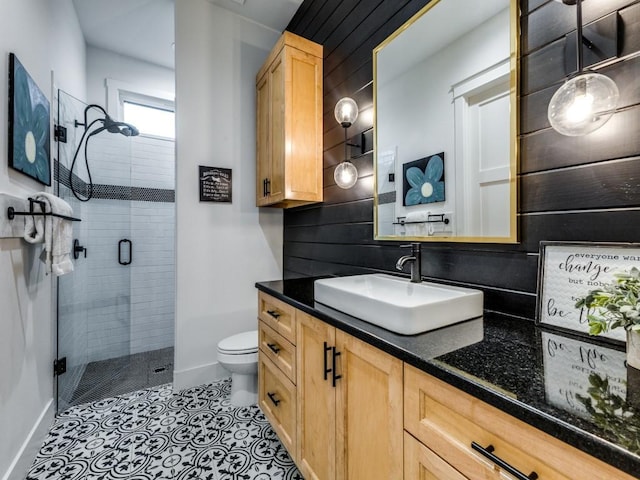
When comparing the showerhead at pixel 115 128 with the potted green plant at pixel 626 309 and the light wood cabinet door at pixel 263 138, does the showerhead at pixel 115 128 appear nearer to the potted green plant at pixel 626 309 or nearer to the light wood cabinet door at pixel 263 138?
the light wood cabinet door at pixel 263 138

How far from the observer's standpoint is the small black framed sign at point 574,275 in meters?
0.80

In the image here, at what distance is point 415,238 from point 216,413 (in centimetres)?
174

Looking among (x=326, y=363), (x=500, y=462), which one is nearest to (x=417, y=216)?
(x=326, y=363)

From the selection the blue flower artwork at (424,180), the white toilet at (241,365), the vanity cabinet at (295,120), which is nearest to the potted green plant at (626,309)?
the blue flower artwork at (424,180)

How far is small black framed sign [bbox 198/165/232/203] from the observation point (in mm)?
2414

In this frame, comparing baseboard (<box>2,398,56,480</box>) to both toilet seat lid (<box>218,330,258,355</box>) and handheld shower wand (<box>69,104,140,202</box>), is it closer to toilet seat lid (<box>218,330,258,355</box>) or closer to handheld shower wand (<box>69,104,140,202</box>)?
toilet seat lid (<box>218,330,258,355</box>)

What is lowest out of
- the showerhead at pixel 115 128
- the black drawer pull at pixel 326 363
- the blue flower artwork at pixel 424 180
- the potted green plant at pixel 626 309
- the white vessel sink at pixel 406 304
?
the black drawer pull at pixel 326 363

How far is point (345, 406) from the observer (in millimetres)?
1076

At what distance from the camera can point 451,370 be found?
672 millimetres

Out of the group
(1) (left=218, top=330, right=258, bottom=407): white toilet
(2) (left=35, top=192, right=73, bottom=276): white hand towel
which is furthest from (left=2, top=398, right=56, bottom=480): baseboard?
(1) (left=218, top=330, right=258, bottom=407): white toilet

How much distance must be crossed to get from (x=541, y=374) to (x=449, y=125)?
1043 millimetres

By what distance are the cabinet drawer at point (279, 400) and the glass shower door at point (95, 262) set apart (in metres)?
1.29

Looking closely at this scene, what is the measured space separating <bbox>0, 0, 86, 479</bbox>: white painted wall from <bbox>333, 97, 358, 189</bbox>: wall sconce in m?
1.57

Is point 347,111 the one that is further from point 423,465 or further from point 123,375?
point 123,375
